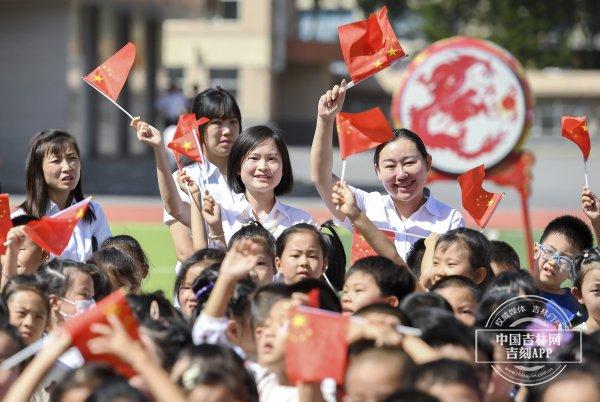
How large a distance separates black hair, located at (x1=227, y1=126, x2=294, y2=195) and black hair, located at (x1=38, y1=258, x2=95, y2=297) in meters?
1.03

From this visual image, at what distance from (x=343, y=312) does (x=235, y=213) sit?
5.38 feet

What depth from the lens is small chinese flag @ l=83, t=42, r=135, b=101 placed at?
7.00 meters

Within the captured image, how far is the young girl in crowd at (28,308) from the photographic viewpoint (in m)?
4.80

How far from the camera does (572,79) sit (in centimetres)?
5312

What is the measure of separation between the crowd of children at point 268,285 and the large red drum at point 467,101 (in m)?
3.51

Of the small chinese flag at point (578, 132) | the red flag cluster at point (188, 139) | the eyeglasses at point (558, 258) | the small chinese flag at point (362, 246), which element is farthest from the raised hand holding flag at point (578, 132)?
the red flag cluster at point (188, 139)

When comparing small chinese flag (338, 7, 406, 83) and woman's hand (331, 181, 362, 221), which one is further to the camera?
small chinese flag (338, 7, 406, 83)

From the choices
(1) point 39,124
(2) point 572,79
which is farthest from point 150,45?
(2) point 572,79

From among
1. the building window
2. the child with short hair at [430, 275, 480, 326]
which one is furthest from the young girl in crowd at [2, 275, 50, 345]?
the building window

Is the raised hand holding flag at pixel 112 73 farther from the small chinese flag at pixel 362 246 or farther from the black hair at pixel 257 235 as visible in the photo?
the small chinese flag at pixel 362 246

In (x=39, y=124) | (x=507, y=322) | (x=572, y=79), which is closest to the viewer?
(x=507, y=322)

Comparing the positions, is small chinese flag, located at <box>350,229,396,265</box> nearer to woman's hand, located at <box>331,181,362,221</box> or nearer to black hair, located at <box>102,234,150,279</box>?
woman's hand, located at <box>331,181,362,221</box>

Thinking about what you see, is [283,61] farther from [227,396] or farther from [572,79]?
[227,396]

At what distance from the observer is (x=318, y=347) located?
3.87 m
